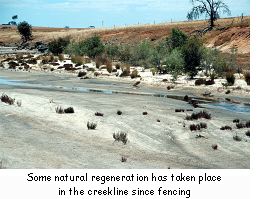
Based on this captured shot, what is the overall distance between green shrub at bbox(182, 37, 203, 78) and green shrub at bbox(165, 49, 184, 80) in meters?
0.45

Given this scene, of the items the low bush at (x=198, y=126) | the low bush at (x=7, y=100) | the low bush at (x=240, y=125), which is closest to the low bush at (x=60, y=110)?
the low bush at (x=7, y=100)

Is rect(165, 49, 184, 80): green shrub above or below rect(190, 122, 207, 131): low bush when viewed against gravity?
above

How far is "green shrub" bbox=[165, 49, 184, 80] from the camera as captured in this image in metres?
36.9

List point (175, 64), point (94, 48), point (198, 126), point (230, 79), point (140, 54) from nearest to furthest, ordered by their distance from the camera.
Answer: point (198, 126) → point (230, 79) → point (175, 64) → point (140, 54) → point (94, 48)

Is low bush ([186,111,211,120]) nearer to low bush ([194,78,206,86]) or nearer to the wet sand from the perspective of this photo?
the wet sand

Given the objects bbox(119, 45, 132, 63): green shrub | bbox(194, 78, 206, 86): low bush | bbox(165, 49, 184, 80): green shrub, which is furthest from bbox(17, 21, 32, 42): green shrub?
bbox(194, 78, 206, 86): low bush

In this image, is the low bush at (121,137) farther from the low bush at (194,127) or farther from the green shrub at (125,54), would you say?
the green shrub at (125,54)

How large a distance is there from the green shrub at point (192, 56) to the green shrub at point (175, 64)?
45 centimetres

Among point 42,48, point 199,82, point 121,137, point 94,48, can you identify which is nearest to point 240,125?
point 121,137

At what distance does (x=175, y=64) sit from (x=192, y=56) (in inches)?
75.8

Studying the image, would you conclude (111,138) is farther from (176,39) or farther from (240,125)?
(176,39)

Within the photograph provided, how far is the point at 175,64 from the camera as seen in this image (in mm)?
37625

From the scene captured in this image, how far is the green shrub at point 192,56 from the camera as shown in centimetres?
3772

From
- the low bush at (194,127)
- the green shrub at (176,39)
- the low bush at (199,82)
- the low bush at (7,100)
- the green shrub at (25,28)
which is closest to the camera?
the low bush at (194,127)
